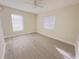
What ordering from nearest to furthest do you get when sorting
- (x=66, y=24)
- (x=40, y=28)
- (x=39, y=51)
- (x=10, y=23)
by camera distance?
1. (x=39, y=51)
2. (x=66, y=24)
3. (x=10, y=23)
4. (x=40, y=28)

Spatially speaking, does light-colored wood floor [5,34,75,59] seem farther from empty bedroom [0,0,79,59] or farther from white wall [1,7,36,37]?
white wall [1,7,36,37]

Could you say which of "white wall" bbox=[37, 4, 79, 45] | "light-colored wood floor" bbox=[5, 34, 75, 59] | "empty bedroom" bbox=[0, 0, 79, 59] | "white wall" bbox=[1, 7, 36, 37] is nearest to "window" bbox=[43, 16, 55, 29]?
"empty bedroom" bbox=[0, 0, 79, 59]

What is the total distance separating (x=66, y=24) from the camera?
13.3 feet

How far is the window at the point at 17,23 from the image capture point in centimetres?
575

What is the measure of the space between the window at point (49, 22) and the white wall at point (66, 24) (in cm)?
32

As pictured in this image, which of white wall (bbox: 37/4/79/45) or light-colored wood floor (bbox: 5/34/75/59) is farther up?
white wall (bbox: 37/4/79/45)

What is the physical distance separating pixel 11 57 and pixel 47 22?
4093 mm

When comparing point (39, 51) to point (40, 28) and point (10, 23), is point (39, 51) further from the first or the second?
point (40, 28)

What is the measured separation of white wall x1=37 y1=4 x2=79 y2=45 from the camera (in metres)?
3.65

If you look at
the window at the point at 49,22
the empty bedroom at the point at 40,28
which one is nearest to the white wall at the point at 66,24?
the empty bedroom at the point at 40,28

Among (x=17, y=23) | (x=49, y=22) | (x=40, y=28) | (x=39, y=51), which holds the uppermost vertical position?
(x=49, y=22)

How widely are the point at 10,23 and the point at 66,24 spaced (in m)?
4.14

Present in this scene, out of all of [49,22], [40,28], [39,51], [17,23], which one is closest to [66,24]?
[49,22]

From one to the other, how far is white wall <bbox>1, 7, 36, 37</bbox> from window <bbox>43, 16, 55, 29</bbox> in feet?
5.08
